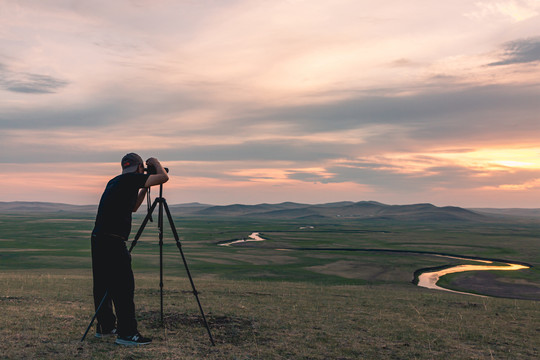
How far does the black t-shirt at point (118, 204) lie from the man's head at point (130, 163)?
9.5 inches

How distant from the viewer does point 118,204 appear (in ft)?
26.3

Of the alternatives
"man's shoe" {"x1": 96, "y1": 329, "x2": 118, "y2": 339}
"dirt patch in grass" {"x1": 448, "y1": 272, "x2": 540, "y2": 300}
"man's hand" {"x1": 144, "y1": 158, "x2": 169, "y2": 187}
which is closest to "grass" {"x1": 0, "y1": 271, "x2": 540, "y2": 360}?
"man's shoe" {"x1": 96, "y1": 329, "x2": 118, "y2": 339}

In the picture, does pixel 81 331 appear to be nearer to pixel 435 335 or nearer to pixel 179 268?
pixel 435 335

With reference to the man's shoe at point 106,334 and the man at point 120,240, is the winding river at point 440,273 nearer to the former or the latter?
the man's shoe at point 106,334

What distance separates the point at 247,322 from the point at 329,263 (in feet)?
140

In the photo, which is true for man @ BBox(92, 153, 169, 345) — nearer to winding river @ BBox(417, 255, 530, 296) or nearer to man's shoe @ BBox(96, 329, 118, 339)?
man's shoe @ BBox(96, 329, 118, 339)

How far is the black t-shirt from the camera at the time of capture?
8023 mm

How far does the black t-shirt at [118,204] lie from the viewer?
802 cm

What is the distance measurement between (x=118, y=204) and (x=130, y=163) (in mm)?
838

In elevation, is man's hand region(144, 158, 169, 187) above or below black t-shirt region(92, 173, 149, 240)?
above

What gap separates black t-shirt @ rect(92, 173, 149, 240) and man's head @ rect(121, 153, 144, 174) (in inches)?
9.5

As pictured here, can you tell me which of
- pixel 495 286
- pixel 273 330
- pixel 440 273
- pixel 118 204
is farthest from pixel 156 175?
pixel 440 273

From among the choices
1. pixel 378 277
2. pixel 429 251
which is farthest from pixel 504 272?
pixel 429 251

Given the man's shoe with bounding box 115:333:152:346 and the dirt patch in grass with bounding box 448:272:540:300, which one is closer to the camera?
the man's shoe with bounding box 115:333:152:346
